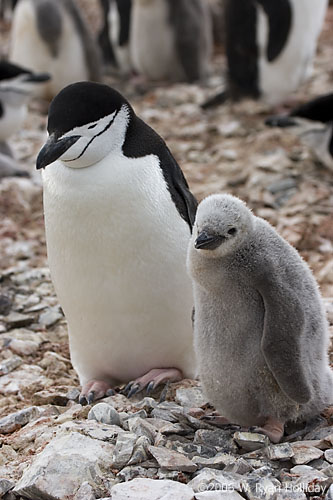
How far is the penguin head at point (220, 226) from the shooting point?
2625mm

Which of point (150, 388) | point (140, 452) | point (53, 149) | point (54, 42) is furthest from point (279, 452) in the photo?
point (54, 42)

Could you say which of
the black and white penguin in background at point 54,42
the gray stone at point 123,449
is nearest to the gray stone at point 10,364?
the gray stone at point 123,449

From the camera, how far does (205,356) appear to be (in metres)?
2.87

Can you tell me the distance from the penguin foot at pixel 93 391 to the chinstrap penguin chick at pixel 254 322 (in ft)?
2.23

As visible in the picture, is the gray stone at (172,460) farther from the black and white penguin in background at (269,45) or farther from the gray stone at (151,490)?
the black and white penguin in background at (269,45)

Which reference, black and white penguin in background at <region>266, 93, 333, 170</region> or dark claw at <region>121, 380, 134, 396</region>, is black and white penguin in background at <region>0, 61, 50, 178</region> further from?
dark claw at <region>121, 380, 134, 396</region>

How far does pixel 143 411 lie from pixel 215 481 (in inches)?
25.4

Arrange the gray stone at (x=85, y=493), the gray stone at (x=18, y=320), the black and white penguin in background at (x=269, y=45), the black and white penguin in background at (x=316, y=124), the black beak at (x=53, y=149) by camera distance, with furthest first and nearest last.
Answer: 1. the black and white penguin in background at (x=269, y=45)
2. the black and white penguin in background at (x=316, y=124)
3. the gray stone at (x=18, y=320)
4. the black beak at (x=53, y=149)
5. the gray stone at (x=85, y=493)

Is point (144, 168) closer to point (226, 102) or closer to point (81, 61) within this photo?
point (226, 102)

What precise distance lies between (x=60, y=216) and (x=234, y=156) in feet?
13.3

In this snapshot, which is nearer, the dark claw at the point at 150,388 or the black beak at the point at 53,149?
the black beak at the point at 53,149

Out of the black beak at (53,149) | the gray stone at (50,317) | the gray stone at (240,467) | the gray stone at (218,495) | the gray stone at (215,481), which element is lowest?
the gray stone at (50,317)

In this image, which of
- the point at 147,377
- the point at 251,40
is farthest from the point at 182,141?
the point at 147,377

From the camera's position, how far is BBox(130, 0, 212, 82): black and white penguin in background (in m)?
9.45
